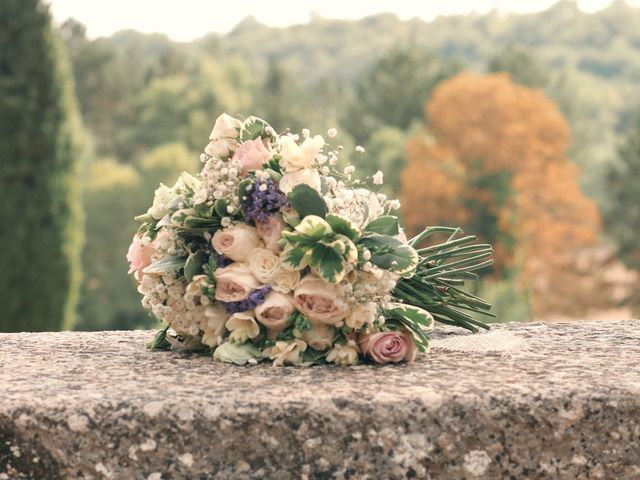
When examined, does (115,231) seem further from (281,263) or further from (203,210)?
(281,263)

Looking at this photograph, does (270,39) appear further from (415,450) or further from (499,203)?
(415,450)

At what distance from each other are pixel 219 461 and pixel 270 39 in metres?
39.4

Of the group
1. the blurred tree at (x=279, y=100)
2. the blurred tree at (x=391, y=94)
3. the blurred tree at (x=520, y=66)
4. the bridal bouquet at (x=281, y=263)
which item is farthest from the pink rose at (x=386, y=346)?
the blurred tree at (x=520, y=66)

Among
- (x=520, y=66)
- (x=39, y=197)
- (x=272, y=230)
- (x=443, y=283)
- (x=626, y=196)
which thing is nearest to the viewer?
(x=272, y=230)

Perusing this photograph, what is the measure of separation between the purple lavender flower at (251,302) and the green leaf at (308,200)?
0.21 meters

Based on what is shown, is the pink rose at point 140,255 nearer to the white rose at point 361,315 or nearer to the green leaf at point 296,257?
the green leaf at point 296,257

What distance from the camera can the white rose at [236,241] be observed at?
86.7 inches

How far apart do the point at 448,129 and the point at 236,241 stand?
1812 centimetres

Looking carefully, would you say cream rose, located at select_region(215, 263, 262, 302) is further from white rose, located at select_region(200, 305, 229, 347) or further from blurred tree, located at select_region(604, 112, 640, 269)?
blurred tree, located at select_region(604, 112, 640, 269)

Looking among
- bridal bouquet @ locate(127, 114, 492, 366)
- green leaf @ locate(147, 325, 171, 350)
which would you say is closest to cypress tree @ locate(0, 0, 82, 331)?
green leaf @ locate(147, 325, 171, 350)

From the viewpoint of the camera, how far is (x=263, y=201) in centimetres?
222

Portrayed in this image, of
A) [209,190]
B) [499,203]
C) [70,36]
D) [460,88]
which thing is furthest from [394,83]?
[209,190]

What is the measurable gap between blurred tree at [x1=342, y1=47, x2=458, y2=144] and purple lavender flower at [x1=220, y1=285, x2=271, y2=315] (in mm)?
21502

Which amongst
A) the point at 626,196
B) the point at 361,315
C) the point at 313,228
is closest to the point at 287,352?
the point at 361,315
